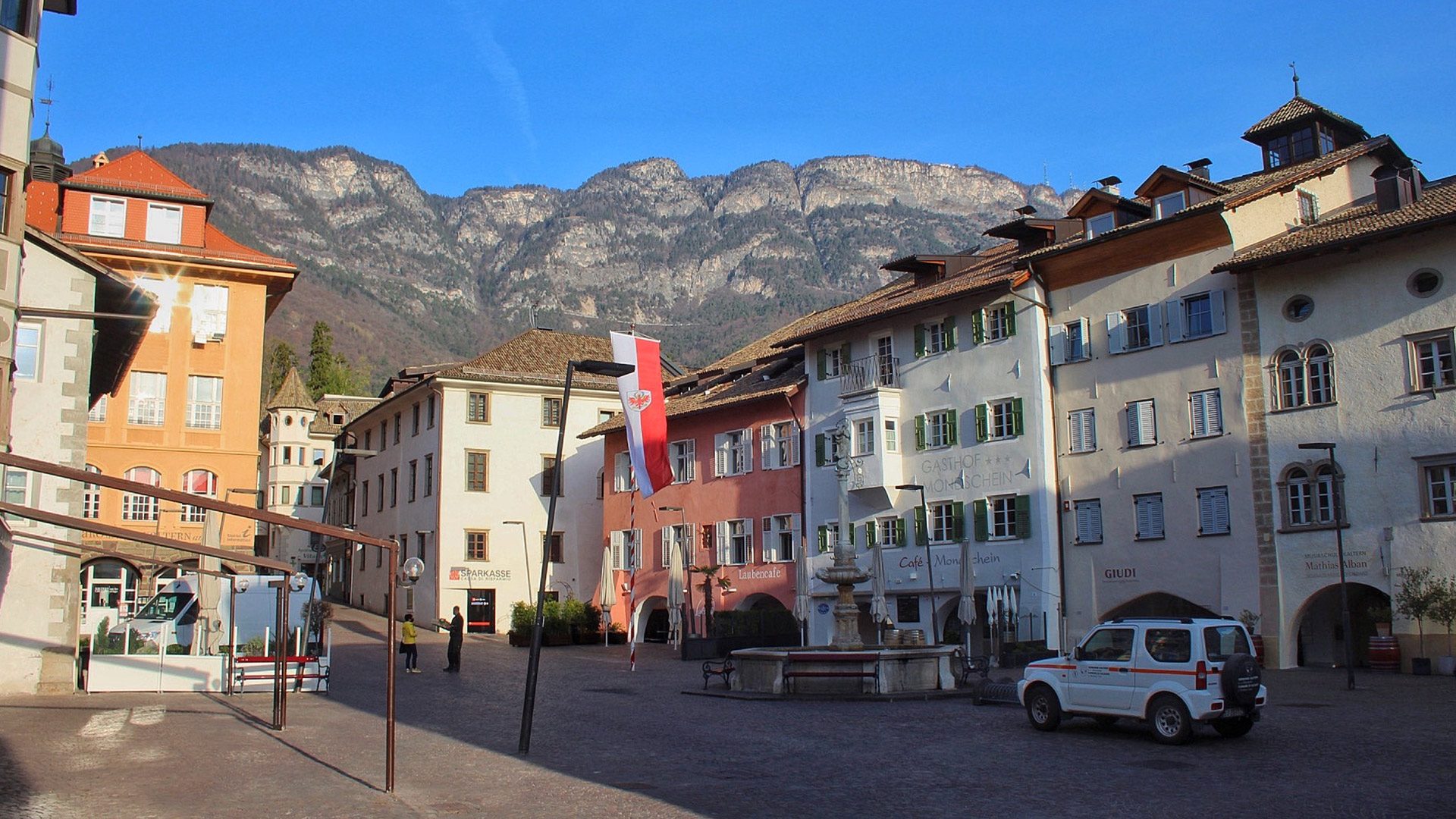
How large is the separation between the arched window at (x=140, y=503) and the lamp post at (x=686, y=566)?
18.0 metres

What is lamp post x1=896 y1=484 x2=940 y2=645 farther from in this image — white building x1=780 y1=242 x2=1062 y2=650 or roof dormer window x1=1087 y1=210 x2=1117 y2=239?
roof dormer window x1=1087 y1=210 x2=1117 y2=239

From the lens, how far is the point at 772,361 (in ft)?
160

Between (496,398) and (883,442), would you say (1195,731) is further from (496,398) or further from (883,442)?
(496,398)

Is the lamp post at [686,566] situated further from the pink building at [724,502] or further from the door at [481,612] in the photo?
the door at [481,612]

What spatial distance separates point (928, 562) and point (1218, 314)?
10739mm

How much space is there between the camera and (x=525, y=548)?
54.1m

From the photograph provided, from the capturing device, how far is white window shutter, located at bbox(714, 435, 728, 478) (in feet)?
156

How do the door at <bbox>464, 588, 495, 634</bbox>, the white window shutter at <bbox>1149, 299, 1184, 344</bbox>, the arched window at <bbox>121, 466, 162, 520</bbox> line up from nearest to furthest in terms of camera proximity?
1. the white window shutter at <bbox>1149, 299, 1184, 344</bbox>
2. the arched window at <bbox>121, 466, 162, 520</bbox>
3. the door at <bbox>464, 588, 495, 634</bbox>

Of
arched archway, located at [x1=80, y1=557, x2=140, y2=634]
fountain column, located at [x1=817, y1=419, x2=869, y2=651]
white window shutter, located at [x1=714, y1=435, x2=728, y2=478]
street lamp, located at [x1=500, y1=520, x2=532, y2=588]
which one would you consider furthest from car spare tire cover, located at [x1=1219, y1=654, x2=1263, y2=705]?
street lamp, located at [x1=500, y1=520, x2=532, y2=588]

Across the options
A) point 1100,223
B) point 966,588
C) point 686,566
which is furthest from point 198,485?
point 1100,223

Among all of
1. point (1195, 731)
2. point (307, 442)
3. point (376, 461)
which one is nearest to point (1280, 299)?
point (1195, 731)

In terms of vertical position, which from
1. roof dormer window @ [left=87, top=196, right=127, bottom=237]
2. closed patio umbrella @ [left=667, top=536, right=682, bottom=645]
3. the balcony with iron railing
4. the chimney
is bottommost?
closed patio umbrella @ [left=667, top=536, right=682, bottom=645]

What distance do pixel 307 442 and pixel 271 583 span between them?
190 ft

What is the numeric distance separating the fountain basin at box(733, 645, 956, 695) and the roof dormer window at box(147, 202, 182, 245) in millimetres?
27751
